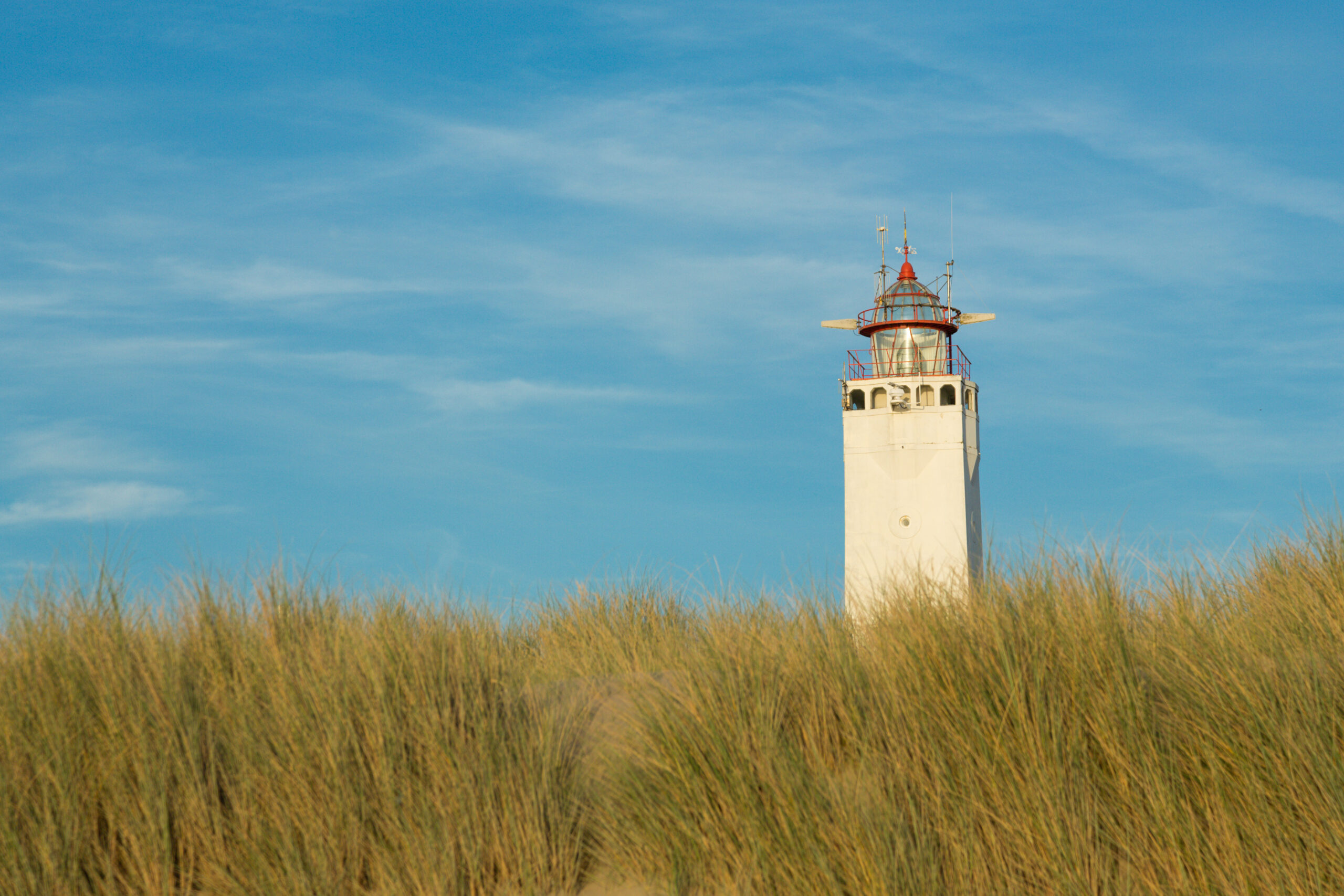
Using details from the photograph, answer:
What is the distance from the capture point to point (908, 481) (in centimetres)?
2175

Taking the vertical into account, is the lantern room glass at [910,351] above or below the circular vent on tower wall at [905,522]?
above

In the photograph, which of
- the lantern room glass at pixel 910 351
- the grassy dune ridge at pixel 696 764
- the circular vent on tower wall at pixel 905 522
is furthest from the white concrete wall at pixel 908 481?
the grassy dune ridge at pixel 696 764

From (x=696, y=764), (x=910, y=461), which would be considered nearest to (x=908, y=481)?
(x=910, y=461)

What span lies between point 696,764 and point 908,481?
17.7 meters

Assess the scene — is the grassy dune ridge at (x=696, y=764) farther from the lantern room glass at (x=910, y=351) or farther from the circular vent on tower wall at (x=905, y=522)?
the lantern room glass at (x=910, y=351)

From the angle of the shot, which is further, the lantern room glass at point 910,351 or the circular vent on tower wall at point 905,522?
the lantern room glass at point 910,351

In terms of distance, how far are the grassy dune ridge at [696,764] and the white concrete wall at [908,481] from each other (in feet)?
52.9

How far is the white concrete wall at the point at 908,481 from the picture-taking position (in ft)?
70.7

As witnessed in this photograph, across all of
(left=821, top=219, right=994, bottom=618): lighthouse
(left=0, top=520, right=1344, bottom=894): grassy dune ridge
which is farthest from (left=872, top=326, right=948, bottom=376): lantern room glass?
(left=0, top=520, right=1344, bottom=894): grassy dune ridge

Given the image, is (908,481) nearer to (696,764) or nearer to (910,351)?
(910,351)

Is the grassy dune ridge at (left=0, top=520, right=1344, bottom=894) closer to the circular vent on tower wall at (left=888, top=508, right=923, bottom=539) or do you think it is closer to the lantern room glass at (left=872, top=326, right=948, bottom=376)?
the circular vent on tower wall at (left=888, top=508, right=923, bottom=539)

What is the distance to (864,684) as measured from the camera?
17.3 ft

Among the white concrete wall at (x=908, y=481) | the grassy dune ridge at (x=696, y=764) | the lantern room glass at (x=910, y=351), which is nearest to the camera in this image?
the grassy dune ridge at (x=696, y=764)

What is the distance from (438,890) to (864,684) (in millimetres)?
2344
